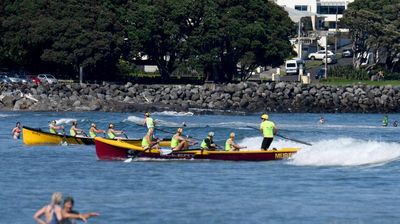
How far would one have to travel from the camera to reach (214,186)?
136ft

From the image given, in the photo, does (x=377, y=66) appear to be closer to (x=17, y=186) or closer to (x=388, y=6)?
(x=388, y=6)

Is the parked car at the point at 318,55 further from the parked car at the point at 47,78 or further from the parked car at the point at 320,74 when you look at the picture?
the parked car at the point at 47,78

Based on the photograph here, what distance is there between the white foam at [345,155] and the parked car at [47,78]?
163 feet

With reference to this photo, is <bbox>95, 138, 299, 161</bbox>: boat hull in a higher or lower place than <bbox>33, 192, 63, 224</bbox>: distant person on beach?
lower

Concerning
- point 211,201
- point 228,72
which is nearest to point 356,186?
point 211,201

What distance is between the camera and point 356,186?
4169cm

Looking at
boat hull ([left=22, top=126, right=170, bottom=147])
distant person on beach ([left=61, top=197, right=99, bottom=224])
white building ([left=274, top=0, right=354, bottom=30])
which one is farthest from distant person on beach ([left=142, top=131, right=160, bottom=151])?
white building ([left=274, top=0, right=354, bottom=30])

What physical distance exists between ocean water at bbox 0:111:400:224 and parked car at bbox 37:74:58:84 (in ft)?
125

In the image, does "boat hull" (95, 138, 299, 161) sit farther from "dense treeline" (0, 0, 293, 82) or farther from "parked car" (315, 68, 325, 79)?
"parked car" (315, 68, 325, 79)

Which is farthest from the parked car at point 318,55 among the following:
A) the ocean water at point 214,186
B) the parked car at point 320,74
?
the ocean water at point 214,186

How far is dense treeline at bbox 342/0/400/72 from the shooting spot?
11488 cm

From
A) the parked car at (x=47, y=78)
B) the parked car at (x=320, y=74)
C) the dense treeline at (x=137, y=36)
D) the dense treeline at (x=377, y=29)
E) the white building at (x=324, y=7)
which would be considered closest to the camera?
the parked car at (x=47, y=78)

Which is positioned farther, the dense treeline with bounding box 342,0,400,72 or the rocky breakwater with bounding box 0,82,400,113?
the dense treeline with bounding box 342,0,400,72

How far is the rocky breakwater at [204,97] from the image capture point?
305 ft
